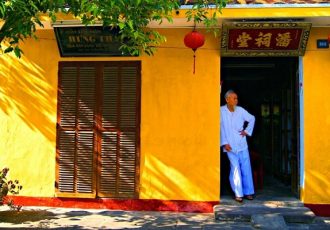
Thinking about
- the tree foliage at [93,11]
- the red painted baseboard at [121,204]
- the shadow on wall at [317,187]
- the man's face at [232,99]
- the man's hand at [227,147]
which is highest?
the tree foliage at [93,11]

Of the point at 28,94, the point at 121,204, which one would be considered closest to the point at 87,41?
the point at 28,94

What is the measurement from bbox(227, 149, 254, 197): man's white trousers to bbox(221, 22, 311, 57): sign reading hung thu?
1791 mm

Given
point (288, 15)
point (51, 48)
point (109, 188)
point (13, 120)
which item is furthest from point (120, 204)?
point (288, 15)

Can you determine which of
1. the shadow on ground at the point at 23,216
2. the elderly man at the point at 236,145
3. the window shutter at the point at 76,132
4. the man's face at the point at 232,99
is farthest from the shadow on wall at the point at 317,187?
the shadow on ground at the point at 23,216

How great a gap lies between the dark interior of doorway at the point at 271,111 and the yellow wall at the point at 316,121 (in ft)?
1.11

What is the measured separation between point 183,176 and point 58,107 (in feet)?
8.49

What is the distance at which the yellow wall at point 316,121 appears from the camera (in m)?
7.11

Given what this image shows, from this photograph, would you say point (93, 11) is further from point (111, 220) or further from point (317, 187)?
point (317, 187)

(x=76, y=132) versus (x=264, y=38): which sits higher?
(x=264, y=38)

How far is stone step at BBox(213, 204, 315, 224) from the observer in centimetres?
671

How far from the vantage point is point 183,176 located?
7.36m

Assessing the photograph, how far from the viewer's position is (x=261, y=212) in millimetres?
6852

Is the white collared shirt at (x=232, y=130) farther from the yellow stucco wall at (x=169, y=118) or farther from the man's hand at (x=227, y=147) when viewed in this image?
the yellow stucco wall at (x=169, y=118)

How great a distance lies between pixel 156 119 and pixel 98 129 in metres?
1.06
